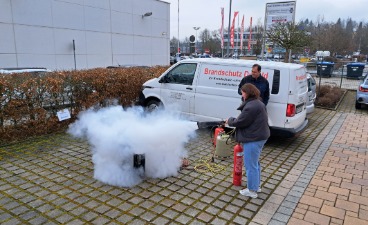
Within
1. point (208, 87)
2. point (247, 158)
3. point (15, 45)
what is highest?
point (15, 45)

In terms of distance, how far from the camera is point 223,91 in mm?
7316

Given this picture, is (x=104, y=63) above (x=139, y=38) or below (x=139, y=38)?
below

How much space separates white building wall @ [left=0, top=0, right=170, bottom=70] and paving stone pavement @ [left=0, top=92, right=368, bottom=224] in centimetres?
1276

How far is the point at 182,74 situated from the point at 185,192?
4192 millimetres

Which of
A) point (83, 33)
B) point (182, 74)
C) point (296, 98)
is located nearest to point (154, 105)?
point (182, 74)

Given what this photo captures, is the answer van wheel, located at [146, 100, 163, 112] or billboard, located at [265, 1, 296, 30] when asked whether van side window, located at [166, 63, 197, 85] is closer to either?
van wheel, located at [146, 100, 163, 112]

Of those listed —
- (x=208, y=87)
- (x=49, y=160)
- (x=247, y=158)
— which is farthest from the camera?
(x=208, y=87)

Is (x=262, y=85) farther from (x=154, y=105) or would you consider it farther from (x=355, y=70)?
(x=355, y=70)

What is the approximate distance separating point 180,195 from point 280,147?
11.4ft

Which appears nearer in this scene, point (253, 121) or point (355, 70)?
point (253, 121)

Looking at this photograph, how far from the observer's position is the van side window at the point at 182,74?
7.91 metres

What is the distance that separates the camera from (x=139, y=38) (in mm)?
25844

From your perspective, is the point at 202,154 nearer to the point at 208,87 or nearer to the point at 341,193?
the point at 208,87

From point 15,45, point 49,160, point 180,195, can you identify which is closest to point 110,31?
point 15,45
